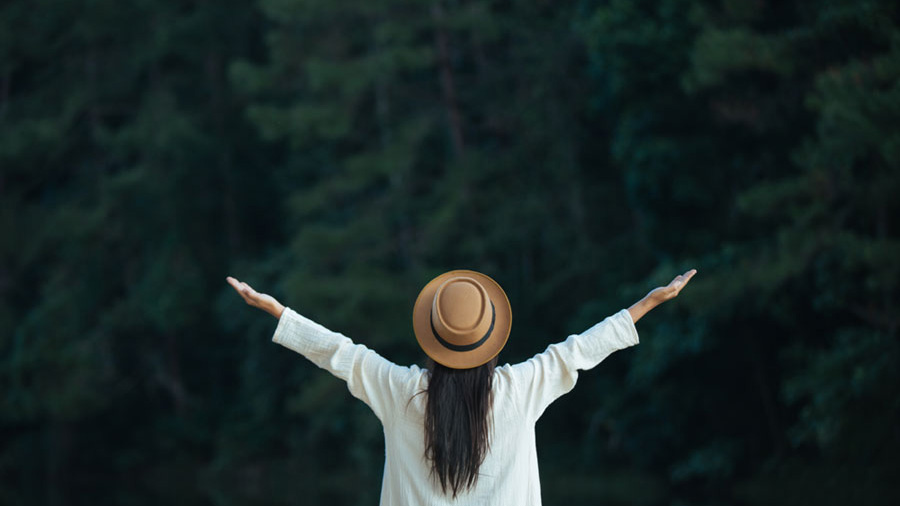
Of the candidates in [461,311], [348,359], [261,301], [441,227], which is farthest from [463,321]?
[441,227]

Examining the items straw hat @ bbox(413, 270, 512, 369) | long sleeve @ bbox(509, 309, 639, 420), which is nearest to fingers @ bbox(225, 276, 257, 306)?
straw hat @ bbox(413, 270, 512, 369)

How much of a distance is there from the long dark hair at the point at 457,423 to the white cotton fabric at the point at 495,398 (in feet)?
0.06

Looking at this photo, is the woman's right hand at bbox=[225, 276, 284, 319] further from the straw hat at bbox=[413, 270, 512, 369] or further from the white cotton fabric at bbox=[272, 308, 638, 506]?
the straw hat at bbox=[413, 270, 512, 369]

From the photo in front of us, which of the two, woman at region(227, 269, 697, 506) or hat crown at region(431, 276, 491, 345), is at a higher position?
hat crown at region(431, 276, 491, 345)

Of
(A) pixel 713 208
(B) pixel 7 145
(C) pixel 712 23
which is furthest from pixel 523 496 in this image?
(B) pixel 7 145

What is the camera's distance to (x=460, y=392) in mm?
2072

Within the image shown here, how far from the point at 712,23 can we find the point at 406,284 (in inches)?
263

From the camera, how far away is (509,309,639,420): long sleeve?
2.11 metres

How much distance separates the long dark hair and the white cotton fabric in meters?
0.02

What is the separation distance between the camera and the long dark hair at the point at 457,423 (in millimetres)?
2049

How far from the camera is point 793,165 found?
11.2 meters

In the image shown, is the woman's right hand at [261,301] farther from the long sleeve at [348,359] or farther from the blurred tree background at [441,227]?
the blurred tree background at [441,227]

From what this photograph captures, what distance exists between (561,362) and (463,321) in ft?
0.69

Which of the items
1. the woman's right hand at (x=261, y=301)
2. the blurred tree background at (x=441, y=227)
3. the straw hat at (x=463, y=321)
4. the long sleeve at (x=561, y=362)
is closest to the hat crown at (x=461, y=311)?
the straw hat at (x=463, y=321)
